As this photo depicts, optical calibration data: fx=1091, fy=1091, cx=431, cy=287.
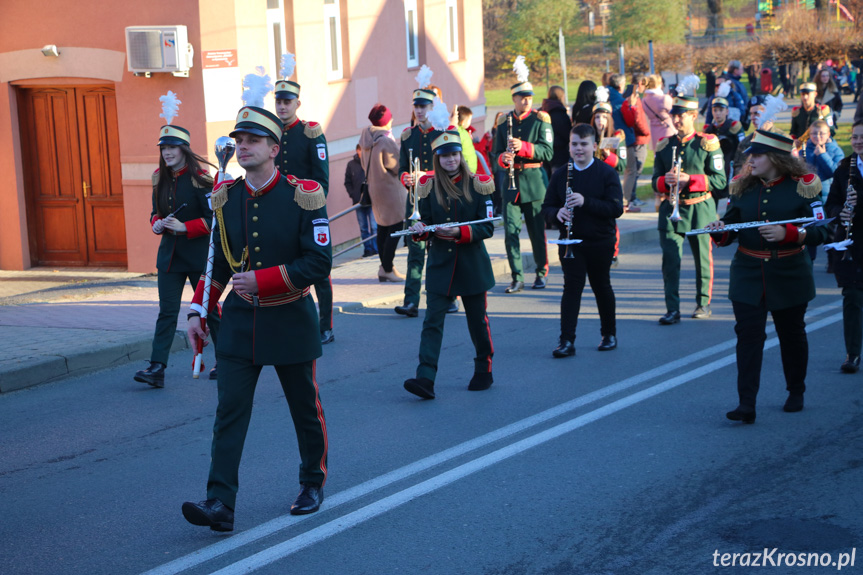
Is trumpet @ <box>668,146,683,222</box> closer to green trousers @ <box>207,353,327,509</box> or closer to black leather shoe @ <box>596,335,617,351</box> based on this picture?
black leather shoe @ <box>596,335,617,351</box>

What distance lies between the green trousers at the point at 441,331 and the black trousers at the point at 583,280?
1.17m

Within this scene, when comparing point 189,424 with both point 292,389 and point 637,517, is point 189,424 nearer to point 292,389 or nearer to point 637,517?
point 292,389

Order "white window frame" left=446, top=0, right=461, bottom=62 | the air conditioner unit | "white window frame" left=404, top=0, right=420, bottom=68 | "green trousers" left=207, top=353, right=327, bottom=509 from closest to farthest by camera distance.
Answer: "green trousers" left=207, top=353, right=327, bottom=509 < the air conditioner unit < "white window frame" left=404, top=0, right=420, bottom=68 < "white window frame" left=446, top=0, right=461, bottom=62

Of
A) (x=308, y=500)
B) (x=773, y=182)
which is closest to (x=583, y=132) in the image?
(x=773, y=182)

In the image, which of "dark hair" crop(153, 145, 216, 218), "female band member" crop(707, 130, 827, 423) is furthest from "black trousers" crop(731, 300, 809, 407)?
"dark hair" crop(153, 145, 216, 218)

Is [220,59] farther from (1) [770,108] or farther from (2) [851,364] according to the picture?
(2) [851,364]

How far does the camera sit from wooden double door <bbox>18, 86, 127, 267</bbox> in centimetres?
1452

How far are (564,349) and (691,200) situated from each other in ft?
7.34

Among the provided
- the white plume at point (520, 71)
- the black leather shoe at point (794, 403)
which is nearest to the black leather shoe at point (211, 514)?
the black leather shoe at point (794, 403)

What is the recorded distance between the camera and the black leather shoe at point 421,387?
25.5 ft

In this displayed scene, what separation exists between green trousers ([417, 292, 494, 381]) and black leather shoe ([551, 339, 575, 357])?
1031 mm

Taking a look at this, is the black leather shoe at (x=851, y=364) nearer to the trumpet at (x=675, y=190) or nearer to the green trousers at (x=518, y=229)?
the trumpet at (x=675, y=190)

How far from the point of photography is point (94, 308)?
11562mm

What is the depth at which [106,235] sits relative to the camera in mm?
14789
